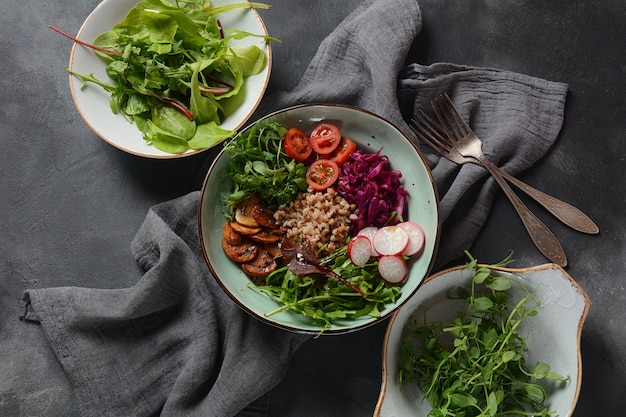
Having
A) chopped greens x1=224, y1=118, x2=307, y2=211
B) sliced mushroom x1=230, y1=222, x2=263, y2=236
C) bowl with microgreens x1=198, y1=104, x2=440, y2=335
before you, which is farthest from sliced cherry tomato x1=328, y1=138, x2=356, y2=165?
sliced mushroom x1=230, y1=222, x2=263, y2=236

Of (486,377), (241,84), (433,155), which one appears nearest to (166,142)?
(241,84)

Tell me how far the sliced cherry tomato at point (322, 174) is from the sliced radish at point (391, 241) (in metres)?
0.26

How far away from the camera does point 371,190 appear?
2.23m

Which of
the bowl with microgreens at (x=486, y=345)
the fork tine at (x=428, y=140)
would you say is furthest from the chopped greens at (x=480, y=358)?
the fork tine at (x=428, y=140)

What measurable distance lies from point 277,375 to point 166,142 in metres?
0.98

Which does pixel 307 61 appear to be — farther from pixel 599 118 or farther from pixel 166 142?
pixel 599 118

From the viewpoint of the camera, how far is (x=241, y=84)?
7.80ft

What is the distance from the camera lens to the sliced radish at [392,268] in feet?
7.07

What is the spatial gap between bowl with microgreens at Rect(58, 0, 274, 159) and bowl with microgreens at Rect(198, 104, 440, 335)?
0.71 ft

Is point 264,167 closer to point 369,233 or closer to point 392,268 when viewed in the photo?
point 369,233

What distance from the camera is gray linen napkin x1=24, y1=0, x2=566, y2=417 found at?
236cm

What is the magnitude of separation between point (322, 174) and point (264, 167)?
8.7 inches

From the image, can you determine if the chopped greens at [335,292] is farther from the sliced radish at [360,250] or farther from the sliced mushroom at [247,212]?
the sliced mushroom at [247,212]

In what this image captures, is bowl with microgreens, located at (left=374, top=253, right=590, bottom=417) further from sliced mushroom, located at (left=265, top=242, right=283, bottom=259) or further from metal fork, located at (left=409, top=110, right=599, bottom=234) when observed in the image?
sliced mushroom, located at (left=265, top=242, right=283, bottom=259)
